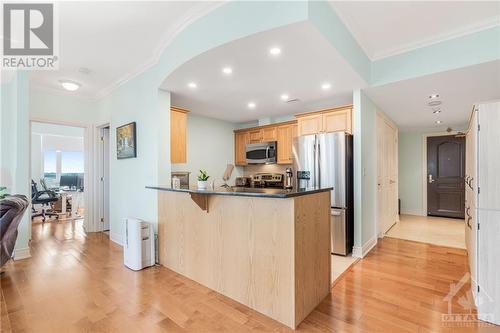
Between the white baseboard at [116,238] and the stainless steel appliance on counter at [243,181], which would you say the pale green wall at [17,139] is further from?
the stainless steel appliance on counter at [243,181]

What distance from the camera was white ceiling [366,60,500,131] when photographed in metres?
2.88

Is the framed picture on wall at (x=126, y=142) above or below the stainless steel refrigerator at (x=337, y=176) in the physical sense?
above

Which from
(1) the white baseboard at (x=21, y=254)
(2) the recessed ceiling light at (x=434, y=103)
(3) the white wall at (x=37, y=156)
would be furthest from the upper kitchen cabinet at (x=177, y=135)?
(3) the white wall at (x=37, y=156)

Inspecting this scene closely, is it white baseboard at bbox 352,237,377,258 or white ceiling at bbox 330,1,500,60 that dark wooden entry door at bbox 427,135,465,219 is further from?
white ceiling at bbox 330,1,500,60

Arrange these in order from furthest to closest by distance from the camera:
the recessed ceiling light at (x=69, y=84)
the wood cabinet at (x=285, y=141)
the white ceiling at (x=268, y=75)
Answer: the wood cabinet at (x=285, y=141), the recessed ceiling light at (x=69, y=84), the white ceiling at (x=268, y=75)

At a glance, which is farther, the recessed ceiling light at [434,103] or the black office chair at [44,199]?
the black office chair at [44,199]

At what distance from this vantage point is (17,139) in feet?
11.6

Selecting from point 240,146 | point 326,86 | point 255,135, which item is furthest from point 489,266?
point 240,146

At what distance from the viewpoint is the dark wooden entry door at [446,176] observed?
238 inches

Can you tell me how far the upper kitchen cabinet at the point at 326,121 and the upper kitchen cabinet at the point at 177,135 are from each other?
2.05 metres

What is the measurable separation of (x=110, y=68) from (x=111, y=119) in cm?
112

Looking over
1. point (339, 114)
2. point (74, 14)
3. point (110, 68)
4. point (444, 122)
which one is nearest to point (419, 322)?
point (339, 114)

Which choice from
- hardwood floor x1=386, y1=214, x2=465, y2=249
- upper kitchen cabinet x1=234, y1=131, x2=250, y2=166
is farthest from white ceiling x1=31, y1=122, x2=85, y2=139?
hardwood floor x1=386, y1=214, x2=465, y2=249

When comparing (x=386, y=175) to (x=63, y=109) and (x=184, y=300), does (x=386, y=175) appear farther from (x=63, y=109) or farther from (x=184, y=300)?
(x=63, y=109)
